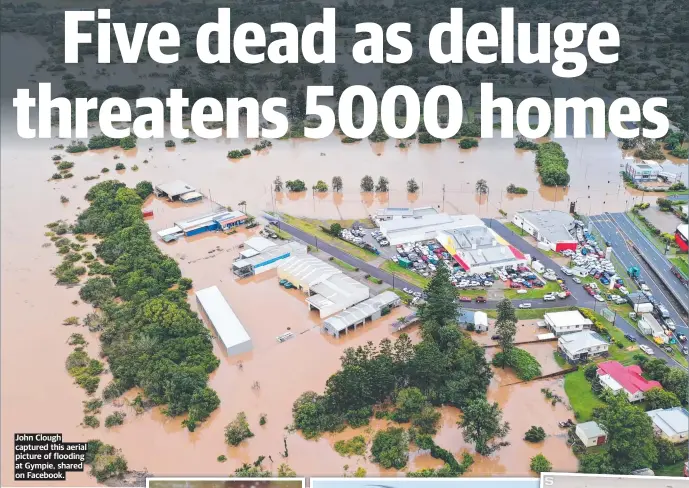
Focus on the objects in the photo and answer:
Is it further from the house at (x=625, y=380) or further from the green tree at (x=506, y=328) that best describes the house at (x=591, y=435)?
the green tree at (x=506, y=328)

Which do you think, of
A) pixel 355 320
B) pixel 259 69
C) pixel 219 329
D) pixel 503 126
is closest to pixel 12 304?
pixel 219 329

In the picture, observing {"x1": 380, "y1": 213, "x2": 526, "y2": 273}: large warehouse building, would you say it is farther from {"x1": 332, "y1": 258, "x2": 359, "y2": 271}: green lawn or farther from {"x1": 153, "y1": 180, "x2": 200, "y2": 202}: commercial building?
{"x1": 153, "y1": 180, "x2": 200, "y2": 202}: commercial building

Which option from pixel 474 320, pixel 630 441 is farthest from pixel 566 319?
pixel 630 441

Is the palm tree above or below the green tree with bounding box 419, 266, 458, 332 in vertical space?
above

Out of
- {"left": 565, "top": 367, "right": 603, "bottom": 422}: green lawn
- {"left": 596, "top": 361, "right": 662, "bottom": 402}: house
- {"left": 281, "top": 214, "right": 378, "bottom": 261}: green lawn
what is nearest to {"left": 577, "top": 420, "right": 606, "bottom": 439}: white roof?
{"left": 565, "top": 367, "right": 603, "bottom": 422}: green lawn

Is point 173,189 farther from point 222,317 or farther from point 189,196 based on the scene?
point 222,317

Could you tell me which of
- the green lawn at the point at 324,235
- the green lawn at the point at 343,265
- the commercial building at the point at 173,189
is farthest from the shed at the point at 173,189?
the green lawn at the point at 343,265
